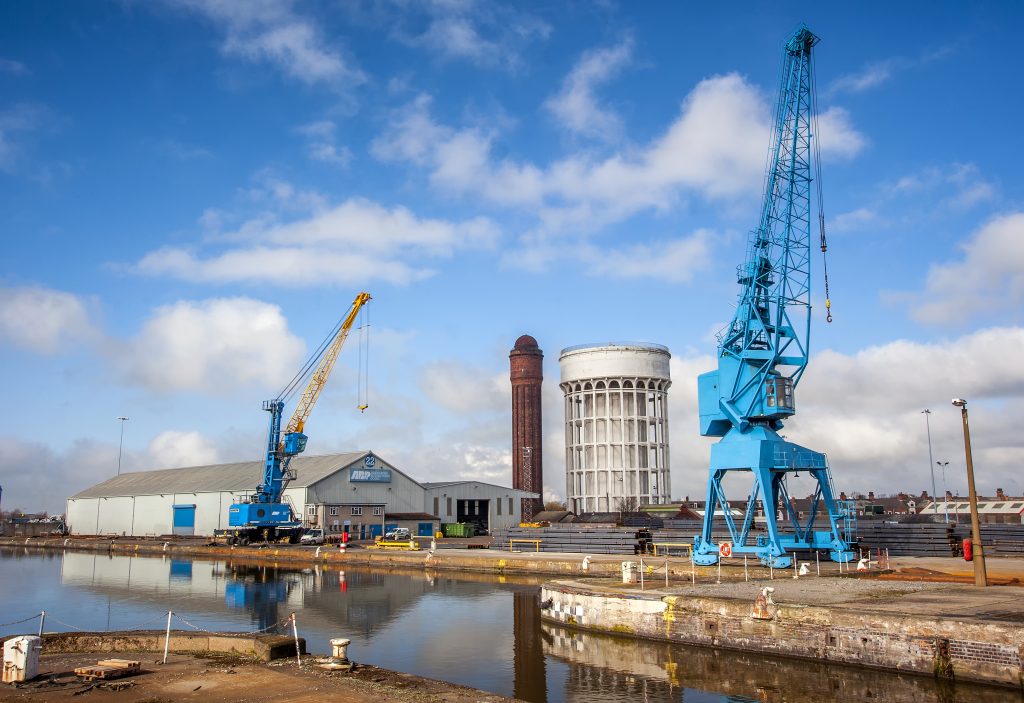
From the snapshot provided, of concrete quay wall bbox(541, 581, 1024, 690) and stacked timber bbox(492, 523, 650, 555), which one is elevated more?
stacked timber bbox(492, 523, 650, 555)

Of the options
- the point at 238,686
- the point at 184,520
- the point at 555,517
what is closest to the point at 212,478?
the point at 184,520

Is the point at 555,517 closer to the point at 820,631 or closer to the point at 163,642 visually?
the point at 820,631

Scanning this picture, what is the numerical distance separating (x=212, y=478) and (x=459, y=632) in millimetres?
68139

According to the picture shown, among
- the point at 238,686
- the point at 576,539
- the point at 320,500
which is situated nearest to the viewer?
the point at 238,686

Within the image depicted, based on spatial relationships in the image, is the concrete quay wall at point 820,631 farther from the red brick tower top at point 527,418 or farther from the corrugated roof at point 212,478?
the red brick tower top at point 527,418

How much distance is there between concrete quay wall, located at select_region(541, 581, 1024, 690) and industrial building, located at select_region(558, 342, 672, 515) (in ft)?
207

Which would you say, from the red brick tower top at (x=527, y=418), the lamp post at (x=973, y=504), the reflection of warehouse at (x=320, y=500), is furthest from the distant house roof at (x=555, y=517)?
the lamp post at (x=973, y=504)

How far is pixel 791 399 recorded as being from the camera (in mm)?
36719

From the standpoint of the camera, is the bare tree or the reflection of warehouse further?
the bare tree

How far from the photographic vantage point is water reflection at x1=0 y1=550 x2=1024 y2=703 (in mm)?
17672

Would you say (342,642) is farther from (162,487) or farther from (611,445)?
(162,487)

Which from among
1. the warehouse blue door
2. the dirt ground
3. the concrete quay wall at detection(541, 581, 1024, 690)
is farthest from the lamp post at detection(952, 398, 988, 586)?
the warehouse blue door

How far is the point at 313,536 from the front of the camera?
2648 inches

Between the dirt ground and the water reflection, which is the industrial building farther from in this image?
the dirt ground
